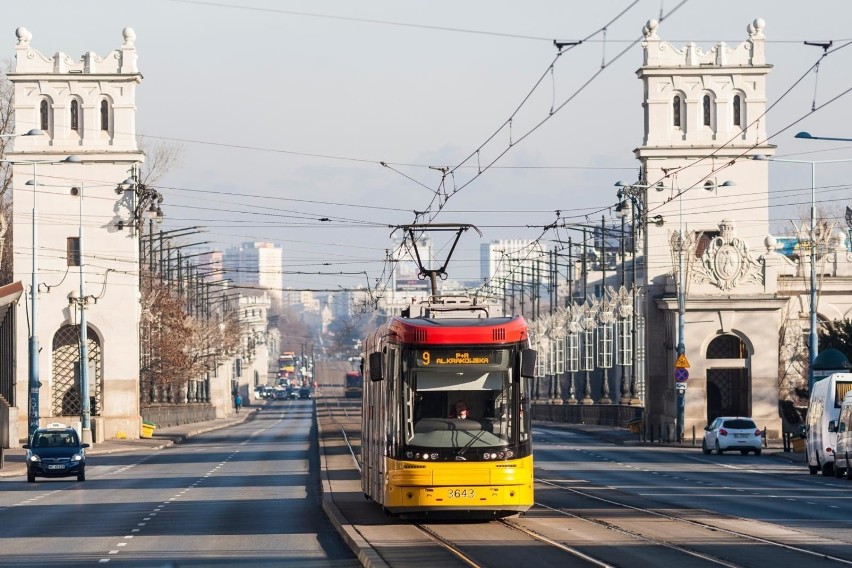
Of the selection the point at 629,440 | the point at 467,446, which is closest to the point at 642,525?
the point at 467,446

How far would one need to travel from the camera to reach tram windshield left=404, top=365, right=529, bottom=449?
25.1 meters

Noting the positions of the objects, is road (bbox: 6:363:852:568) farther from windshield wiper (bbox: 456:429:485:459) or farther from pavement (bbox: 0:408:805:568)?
windshield wiper (bbox: 456:429:485:459)

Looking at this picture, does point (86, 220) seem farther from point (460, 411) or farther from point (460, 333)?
point (460, 411)

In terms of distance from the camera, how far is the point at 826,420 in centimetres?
4431

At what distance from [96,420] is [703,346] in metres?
27.1

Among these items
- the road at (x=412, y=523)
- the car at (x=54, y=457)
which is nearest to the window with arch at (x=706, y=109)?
the road at (x=412, y=523)

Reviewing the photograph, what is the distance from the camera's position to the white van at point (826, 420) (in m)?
44.2

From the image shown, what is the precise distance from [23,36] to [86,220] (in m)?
9.21

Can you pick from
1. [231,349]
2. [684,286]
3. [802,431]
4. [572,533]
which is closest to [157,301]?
[231,349]

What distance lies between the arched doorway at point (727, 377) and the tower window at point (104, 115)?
30283mm

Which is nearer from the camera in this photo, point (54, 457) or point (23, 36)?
point (54, 457)

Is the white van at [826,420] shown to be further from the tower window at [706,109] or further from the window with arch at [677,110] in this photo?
the tower window at [706,109]

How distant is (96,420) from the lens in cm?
7450

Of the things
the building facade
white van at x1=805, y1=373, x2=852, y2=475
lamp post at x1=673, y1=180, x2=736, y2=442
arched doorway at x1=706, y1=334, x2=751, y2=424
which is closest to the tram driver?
white van at x1=805, y1=373, x2=852, y2=475
